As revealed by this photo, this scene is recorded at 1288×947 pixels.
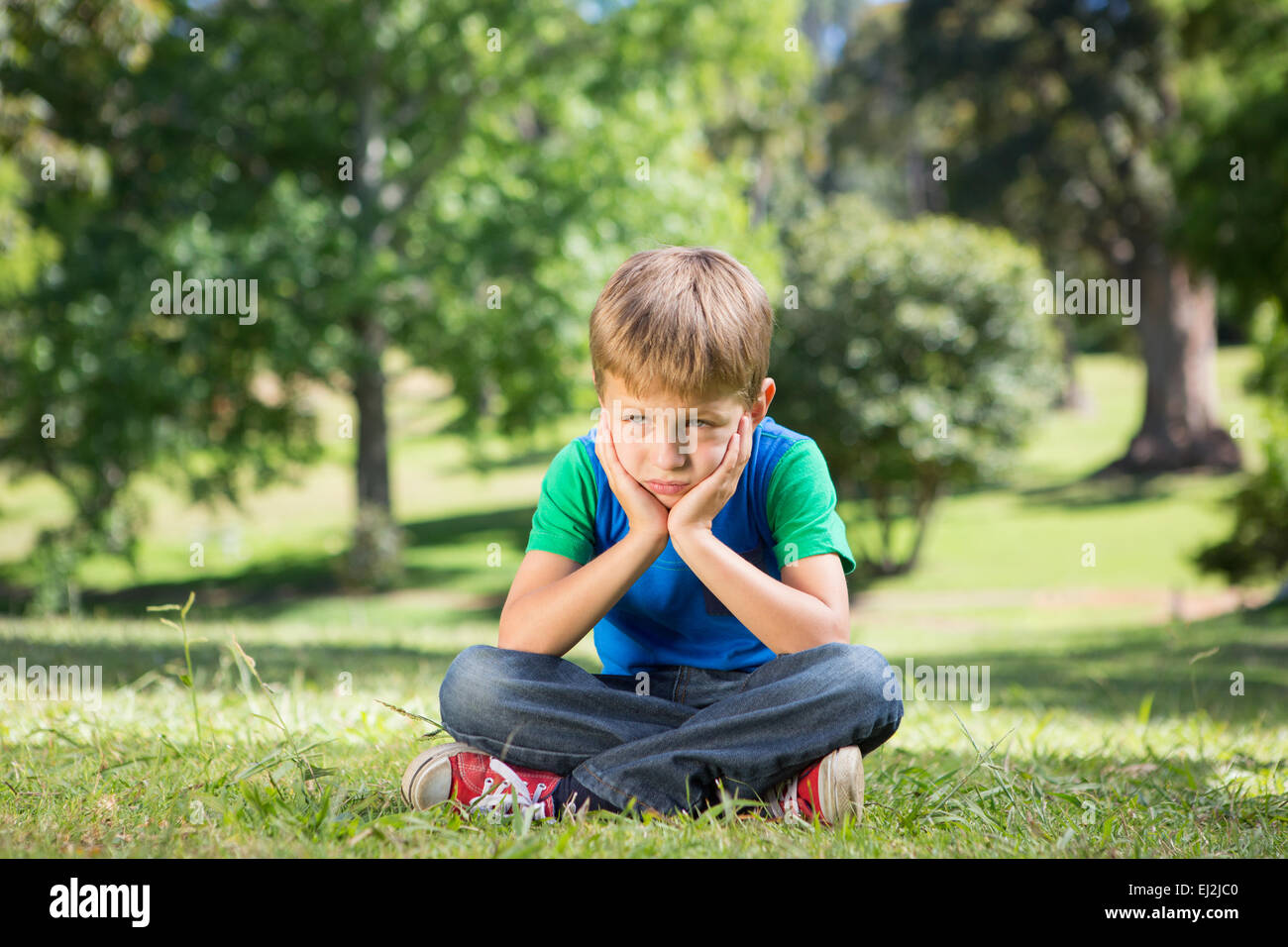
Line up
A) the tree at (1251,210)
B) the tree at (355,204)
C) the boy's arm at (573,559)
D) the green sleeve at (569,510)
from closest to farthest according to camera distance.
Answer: the boy's arm at (573,559) < the green sleeve at (569,510) < the tree at (1251,210) < the tree at (355,204)

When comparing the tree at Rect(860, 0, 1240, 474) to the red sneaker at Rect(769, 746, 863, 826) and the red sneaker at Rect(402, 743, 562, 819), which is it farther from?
the red sneaker at Rect(402, 743, 562, 819)

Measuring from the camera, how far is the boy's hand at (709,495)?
9.11 ft

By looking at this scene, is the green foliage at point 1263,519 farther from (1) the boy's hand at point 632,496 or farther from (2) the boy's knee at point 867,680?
(1) the boy's hand at point 632,496

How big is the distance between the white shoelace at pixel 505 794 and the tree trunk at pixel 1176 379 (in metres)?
26.6

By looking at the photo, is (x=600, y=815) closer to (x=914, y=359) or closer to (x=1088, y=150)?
(x=914, y=359)

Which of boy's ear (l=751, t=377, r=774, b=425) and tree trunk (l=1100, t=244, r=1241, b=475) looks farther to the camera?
tree trunk (l=1100, t=244, r=1241, b=475)

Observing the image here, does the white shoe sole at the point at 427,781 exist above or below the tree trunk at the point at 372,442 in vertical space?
below

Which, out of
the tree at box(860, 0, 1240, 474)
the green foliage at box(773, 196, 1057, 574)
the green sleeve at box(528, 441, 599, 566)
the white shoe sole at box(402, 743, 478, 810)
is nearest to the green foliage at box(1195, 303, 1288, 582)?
the green foliage at box(773, 196, 1057, 574)

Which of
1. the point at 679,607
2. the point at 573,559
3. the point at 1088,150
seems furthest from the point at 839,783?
the point at 1088,150

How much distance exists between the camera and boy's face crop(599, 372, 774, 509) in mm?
2803

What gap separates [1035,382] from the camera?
1809cm

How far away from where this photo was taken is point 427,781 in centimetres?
273

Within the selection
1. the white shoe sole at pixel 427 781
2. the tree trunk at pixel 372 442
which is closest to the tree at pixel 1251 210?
the white shoe sole at pixel 427 781

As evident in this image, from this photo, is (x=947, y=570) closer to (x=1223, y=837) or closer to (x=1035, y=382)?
(x=1035, y=382)
